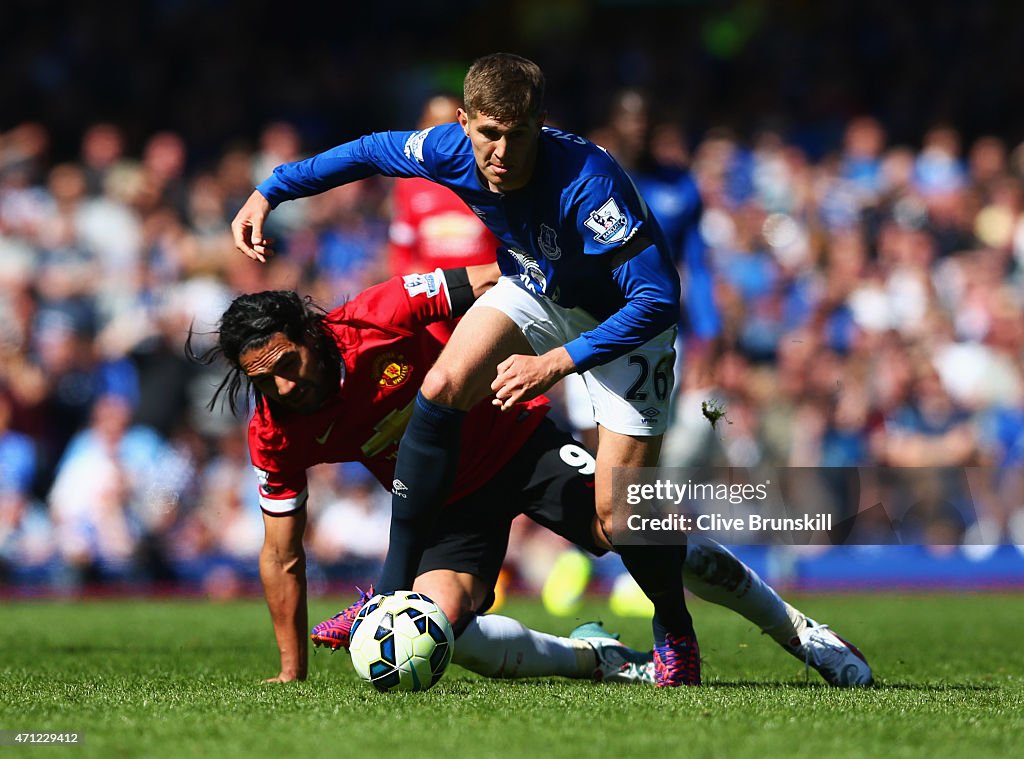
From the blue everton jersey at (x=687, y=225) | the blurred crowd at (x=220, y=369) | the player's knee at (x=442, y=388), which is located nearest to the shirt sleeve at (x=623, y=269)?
the player's knee at (x=442, y=388)

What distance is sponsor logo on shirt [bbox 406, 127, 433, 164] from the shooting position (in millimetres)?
5414

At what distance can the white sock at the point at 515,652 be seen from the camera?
5590 millimetres

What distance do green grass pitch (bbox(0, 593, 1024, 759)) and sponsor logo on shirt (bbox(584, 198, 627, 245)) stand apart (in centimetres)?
154

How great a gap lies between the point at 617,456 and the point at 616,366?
1.09ft

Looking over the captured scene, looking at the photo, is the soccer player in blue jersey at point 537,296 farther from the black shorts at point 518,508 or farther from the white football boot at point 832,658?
the white football boot at point 832,658

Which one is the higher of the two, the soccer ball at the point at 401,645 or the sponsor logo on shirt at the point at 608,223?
the sponsor logo on shirt at the point at 608,223

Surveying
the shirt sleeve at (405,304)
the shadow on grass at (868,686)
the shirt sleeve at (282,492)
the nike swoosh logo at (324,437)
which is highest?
the shirt sleeve at (405,304)

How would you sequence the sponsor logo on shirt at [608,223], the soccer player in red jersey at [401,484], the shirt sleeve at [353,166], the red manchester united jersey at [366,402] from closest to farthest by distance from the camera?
the sponsor logo on shirt at [608,223]
the soccer player in red jersey at [401,484]
the red manchester united jersey at [366,402]
the shirt sleeve at [353,166]

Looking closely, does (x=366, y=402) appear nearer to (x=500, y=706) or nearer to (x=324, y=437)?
(x=324, y=437)

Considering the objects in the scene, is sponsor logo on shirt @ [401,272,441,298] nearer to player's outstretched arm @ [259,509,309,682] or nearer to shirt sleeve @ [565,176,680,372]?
shirt sleeve @ [565,176,680,372]

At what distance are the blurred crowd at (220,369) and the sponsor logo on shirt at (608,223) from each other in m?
4.76

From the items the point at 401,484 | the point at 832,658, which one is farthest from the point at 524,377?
the point at 832,658

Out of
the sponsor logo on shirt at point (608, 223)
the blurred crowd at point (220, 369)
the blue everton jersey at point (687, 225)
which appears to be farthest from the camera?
the blurred crowd at point (220, 369)

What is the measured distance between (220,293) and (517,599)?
3.59 metres
